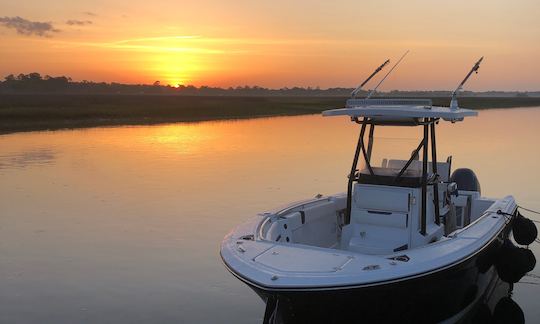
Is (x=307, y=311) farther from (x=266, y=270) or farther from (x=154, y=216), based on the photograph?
(x=154, y=216)

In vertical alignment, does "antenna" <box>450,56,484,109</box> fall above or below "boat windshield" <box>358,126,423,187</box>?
above

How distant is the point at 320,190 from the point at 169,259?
19.6ft

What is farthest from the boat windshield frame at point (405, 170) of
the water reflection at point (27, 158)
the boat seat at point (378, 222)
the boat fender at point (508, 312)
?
the water reflection at point (27, 158)

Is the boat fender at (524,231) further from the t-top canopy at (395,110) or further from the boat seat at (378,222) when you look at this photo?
the boat seat at (378,222)

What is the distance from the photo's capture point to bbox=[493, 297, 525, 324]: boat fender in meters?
7.13

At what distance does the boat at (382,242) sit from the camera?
5.16 metres

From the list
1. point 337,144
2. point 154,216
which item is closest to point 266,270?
point 154,216

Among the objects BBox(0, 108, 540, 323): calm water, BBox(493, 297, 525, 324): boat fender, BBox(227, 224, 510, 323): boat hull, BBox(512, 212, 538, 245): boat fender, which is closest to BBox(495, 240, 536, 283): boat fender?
BBox(493, 297, 525, 324): boat fender

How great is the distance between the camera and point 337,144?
24922 millimetres

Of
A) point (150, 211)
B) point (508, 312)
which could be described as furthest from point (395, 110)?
point (150, 211)

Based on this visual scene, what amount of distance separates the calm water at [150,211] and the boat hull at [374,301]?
1.47 m

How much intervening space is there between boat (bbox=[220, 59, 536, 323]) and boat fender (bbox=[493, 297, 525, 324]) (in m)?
0.29

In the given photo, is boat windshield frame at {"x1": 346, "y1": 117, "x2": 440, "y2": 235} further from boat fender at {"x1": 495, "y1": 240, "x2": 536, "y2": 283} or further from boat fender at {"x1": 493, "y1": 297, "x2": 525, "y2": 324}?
boat fender at {"x1": 493, "y1": 297, "x2": 525, "y2": 324}

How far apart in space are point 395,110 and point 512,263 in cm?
261
